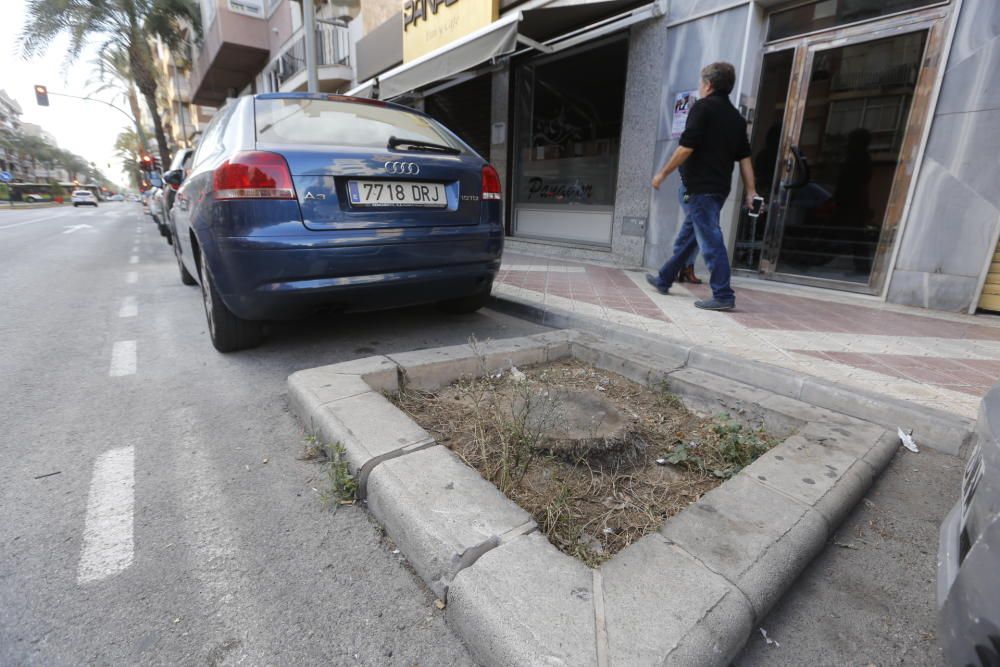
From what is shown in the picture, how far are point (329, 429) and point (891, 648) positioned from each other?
1.79 metres

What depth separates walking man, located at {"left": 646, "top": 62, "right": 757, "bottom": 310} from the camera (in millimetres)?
3867

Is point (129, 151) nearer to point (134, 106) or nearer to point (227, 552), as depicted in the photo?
point (134, 106)

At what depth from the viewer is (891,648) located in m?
1.20

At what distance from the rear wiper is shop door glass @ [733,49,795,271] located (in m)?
3.93

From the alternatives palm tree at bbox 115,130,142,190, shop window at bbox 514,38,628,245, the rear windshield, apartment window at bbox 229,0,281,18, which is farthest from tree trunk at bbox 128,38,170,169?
palm tree at bbox 115,130,142,190

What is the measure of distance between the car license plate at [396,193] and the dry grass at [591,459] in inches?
43.7

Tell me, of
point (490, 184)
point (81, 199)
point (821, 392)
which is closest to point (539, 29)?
point (490, 184)

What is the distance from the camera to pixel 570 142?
847 cm

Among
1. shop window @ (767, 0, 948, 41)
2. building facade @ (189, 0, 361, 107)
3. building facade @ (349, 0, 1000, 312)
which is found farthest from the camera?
building facade @ (189, 0, 361, 107)

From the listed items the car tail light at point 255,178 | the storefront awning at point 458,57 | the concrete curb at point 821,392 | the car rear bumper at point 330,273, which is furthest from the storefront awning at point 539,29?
the car tail light at point 255,178

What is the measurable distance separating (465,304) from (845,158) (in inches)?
170

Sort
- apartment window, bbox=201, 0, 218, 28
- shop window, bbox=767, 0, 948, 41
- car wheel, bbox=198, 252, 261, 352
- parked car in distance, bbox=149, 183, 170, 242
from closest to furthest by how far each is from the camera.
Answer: car wheel, bbox=198, 252, 261, 352 → shop window, bbox=767, 0, 948, 41 → parked car in distance, bbox=149, 183, 170, 242 → apartment window, bbox=201, 0, 218, 28

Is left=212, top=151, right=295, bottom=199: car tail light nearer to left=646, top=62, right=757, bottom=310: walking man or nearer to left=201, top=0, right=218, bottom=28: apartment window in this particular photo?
left=646, top=62, right=757, bottom=310: walking man

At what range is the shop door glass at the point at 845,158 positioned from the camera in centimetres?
470
